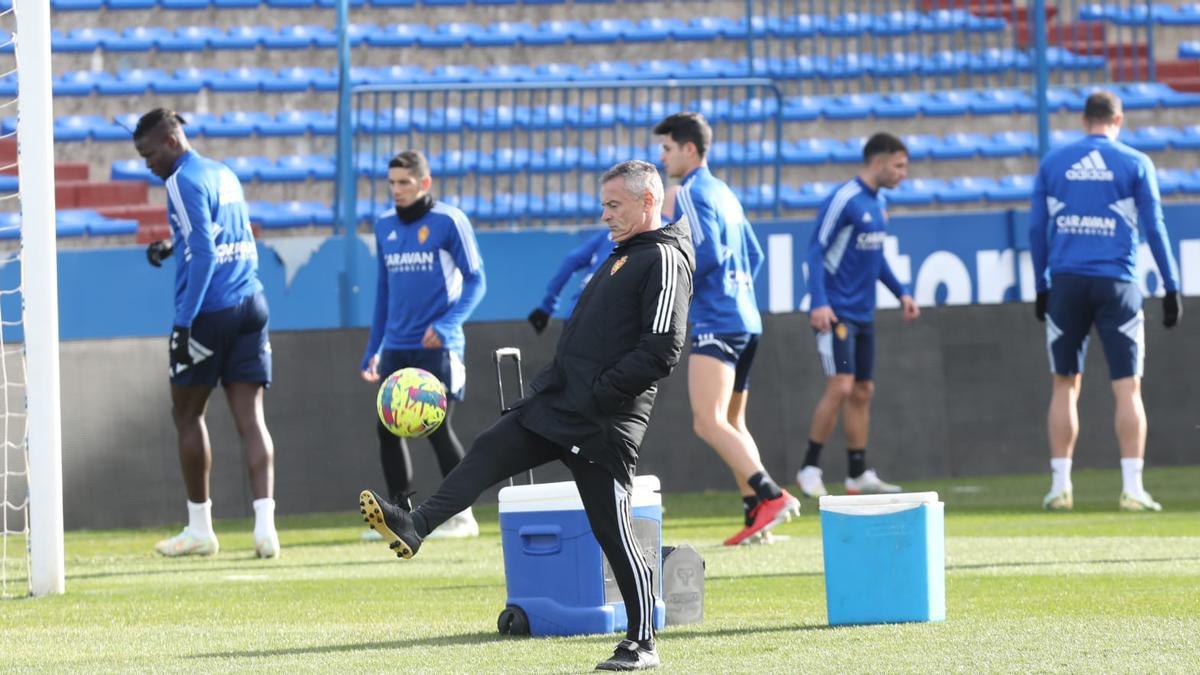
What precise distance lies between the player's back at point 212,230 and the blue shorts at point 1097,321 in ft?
15.7

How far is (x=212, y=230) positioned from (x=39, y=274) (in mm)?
1863

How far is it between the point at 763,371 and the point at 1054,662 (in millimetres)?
8120

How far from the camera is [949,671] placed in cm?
516

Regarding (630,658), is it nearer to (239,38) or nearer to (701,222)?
(701,222)

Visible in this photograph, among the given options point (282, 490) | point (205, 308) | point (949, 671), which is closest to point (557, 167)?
point (282, 490)

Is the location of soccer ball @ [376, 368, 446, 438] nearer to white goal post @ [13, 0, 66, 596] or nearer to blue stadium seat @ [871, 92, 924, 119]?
white goal post @ [13, 0, 66, 596]

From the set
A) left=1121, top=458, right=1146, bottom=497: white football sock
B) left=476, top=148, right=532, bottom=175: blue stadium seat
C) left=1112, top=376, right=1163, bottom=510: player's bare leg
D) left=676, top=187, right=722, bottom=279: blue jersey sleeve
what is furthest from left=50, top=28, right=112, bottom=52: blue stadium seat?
left=1121, top=458, right=1146, bottom=497: white football sock

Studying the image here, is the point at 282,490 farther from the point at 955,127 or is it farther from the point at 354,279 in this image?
the point at 955,127

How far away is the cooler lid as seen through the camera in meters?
6.25

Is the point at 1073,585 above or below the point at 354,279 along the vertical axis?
below

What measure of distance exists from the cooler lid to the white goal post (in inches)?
136

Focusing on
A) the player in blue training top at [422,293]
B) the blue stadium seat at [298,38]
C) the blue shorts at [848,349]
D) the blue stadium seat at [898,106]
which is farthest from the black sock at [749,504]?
the blue stadium seat at [298,38]

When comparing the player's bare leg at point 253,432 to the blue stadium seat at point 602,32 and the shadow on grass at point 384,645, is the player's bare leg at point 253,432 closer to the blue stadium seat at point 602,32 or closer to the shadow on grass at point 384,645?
the shadow on grass at point 384,645

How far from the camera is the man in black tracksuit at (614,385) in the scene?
223 inches
